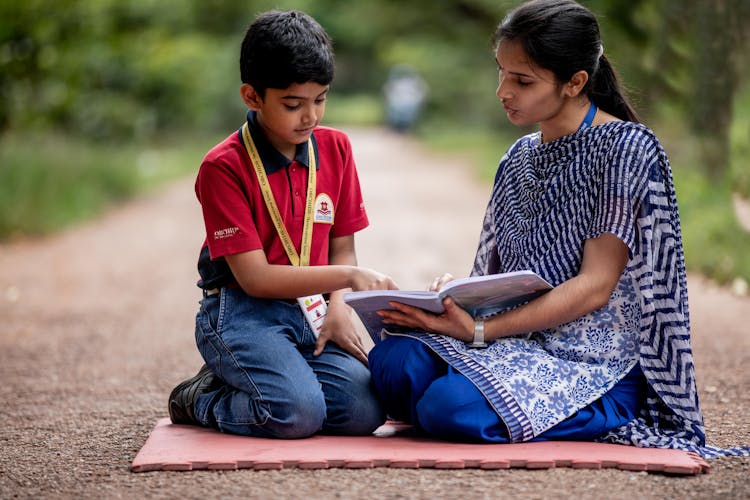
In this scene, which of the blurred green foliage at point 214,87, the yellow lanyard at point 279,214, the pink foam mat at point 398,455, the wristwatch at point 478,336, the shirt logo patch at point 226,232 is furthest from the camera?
the blurred green foliage at point 214,87

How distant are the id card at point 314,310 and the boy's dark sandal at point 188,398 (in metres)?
0.40

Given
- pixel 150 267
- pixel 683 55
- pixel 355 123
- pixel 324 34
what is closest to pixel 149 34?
pixel 150 267

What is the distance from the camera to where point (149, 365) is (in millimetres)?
5043

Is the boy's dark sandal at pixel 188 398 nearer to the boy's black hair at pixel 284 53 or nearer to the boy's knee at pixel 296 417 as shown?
the boy's knee at pixel 296 417

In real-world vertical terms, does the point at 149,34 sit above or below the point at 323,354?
above

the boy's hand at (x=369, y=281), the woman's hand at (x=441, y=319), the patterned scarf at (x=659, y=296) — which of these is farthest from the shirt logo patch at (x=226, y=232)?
the patterned scarf at (x=659, y=296)

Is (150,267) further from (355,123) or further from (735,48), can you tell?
(355,123)

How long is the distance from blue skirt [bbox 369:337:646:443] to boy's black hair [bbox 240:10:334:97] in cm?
90

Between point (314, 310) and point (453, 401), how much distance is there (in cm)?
66

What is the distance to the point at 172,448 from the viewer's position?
3.21m

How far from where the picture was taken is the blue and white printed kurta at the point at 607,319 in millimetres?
3141

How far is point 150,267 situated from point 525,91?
232 inches

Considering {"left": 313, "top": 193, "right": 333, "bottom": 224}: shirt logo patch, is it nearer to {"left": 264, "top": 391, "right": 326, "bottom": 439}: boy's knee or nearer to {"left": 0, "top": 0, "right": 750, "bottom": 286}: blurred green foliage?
{"left": 0, "top": 0, "right": 750, "bottom": 286}: blurred green foliage

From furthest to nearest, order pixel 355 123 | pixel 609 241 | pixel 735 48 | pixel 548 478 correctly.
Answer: pixel 355 123 < pixel 735 48 < pixel 609 241 < pixel 548 478
